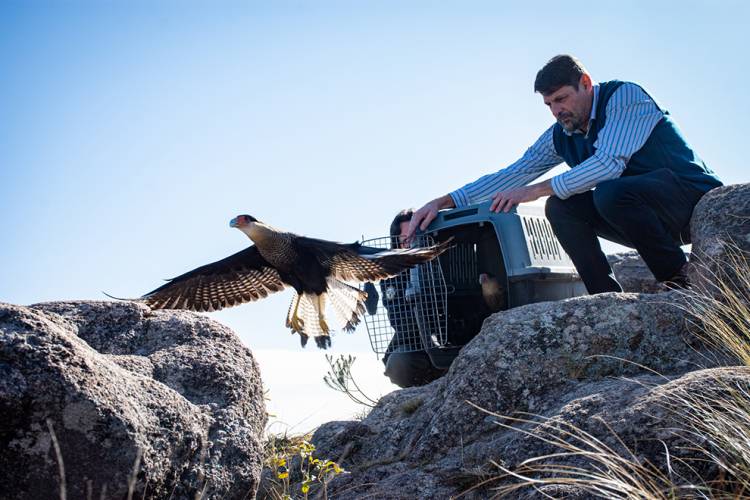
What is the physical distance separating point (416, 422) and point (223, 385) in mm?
965

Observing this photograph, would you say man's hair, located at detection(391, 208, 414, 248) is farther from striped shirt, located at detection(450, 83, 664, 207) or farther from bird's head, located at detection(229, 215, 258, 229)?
striped shirt, located at detection(450, 83, 664, 207)

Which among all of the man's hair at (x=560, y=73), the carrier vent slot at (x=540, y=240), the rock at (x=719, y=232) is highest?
the man's hair at (x=560, y=73)

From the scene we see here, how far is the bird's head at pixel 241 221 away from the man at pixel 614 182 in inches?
49.3

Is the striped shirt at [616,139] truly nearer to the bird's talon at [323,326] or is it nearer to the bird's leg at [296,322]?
the bird's talon at [323,326]

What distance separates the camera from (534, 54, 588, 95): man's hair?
4.53 metres

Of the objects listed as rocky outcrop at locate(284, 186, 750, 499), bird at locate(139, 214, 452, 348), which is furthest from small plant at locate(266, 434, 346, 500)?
bird at locate(139, 214, 452, 348)

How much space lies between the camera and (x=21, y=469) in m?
1.85

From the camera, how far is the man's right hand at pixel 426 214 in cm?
477

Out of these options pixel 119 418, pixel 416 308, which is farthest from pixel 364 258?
pixel 119 418

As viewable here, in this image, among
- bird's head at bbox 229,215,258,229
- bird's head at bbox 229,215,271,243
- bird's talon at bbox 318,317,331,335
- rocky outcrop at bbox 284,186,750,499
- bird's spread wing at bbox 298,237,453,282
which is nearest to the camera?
rocky outcrop at bbox 284,186,750,499

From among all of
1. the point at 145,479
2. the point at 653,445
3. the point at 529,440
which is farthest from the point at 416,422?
the point at 145,479

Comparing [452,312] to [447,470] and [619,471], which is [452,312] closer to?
[447,470]

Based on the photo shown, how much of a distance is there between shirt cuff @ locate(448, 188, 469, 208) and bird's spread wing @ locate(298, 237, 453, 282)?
9.9 inches

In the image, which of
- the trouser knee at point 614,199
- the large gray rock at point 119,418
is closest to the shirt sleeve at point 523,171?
the trouser knee at point 614,199
